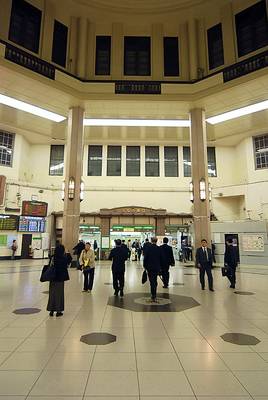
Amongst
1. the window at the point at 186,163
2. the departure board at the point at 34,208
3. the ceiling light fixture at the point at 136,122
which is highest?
the ceiling light fixture at the point at 136,122

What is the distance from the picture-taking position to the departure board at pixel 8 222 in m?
18.2

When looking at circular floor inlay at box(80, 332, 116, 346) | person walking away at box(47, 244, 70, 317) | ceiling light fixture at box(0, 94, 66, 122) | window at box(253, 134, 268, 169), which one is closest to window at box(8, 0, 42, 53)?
ceiling light fixture at box(0, 94, 66, 122)

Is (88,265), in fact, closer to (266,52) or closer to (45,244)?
(266,52)

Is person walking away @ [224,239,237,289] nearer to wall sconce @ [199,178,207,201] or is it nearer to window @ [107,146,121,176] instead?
wall sconce @ [199,178,207,201]

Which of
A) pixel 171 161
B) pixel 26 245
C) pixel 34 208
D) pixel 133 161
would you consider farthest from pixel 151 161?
pixel 26 245

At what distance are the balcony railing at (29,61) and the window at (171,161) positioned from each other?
10868 mm

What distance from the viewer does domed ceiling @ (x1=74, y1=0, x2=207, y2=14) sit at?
44.3ft

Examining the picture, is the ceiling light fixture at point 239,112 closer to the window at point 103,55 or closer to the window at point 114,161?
the window at point 103,55

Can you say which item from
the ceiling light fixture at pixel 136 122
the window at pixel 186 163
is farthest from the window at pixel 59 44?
the window at pixel 186 163

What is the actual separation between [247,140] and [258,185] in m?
3.43

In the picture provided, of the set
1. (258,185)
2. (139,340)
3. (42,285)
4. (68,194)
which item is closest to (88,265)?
(42,285)

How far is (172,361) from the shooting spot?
323 cm

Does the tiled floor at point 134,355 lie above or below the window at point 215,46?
below

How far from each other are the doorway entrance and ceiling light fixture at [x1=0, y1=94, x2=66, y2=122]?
8.12 m
